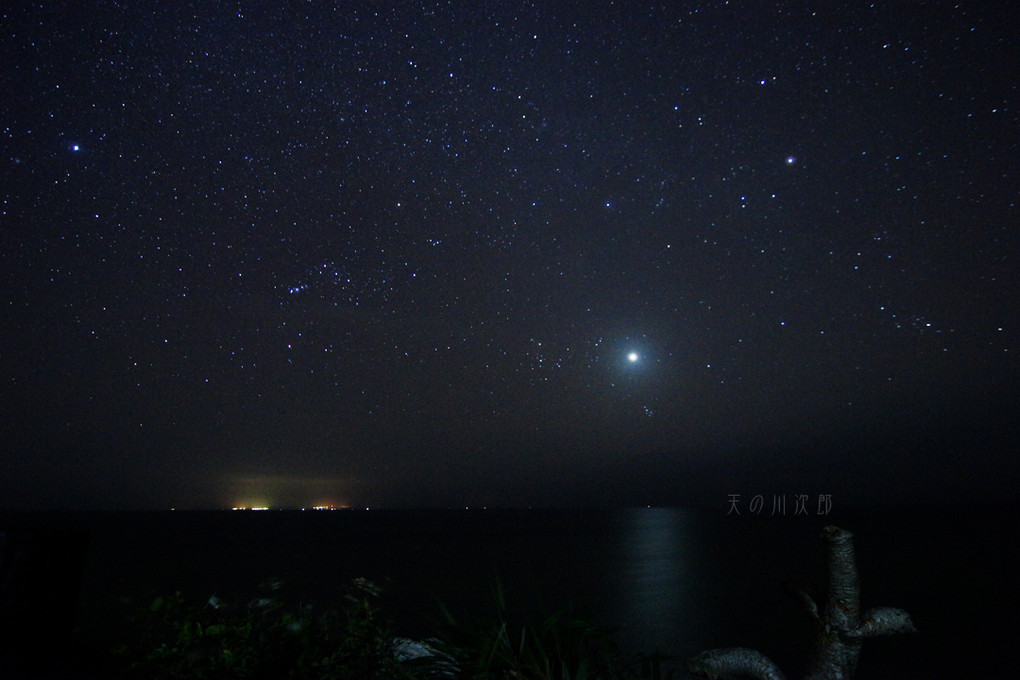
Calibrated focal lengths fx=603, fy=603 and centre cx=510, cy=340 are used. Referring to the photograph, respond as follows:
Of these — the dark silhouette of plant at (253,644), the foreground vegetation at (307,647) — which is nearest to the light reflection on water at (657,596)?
the foreground vegetation at (307,647)

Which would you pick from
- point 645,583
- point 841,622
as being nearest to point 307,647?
point 841,622

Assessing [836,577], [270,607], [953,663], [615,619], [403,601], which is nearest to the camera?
[270,607]

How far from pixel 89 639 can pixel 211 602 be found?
4.18 ft

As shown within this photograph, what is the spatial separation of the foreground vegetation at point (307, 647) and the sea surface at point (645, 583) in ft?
0.66

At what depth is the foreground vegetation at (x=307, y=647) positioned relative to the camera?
3656 mm

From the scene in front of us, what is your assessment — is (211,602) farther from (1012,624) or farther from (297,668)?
(1012,624)

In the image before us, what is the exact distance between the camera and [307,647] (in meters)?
3.85

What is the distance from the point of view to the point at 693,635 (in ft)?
98.4

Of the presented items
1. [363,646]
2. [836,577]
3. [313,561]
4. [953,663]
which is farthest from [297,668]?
[313,561]

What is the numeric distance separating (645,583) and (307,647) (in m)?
49.9

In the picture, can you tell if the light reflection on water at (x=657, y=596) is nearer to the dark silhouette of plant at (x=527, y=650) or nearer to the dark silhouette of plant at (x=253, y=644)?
the dark silhouette of plant at (x=527, y=650)

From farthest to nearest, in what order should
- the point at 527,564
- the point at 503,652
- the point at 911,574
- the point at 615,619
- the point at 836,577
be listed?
the point at 527,564 → the point at 911,574 → the point at 615,619 → the point at 836,577 → the point at 503,652

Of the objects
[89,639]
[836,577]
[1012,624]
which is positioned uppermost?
[89,639]

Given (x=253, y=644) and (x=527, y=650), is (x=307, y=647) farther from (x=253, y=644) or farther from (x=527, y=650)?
(x=527, y=650)
